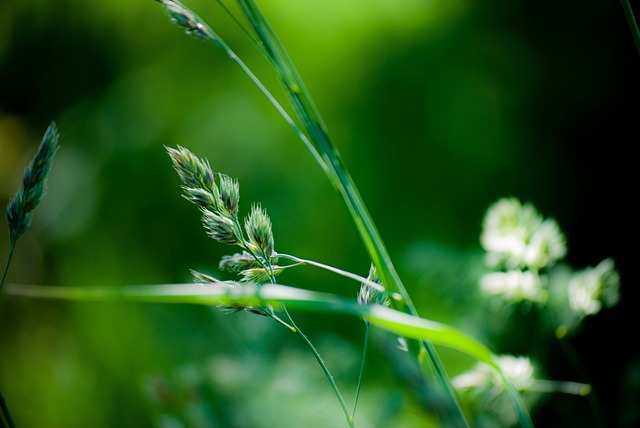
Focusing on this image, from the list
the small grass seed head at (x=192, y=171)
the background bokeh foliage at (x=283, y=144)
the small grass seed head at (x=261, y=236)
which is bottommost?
the background bokeh foliage at (x=283, y=144)

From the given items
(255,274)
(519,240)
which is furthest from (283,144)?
(255,274)

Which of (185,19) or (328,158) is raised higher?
(185,19)

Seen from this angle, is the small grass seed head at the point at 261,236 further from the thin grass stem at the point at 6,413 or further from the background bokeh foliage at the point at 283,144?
the background bokeh foliage at the point at 283,144

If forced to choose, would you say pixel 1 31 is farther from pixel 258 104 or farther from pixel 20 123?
pixel 258 104

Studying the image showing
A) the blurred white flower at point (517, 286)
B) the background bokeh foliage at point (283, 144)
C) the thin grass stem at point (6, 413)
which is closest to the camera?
the thin grass stem at point (6, 413)

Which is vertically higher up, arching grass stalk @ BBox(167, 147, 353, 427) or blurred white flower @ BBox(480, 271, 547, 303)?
arching grass stalk @ BBox(167, 147, 353, 427)

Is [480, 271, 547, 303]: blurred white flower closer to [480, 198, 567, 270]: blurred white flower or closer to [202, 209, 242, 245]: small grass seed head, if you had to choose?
[480, 198, 567, 270]: blurred white flower

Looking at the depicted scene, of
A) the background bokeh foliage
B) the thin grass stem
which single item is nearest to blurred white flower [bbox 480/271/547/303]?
the thin grass stem

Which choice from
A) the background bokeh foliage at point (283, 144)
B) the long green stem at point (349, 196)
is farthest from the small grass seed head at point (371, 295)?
the background bokeh foliage at point (283, 144)

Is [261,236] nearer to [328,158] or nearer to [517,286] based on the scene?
[328,158]
